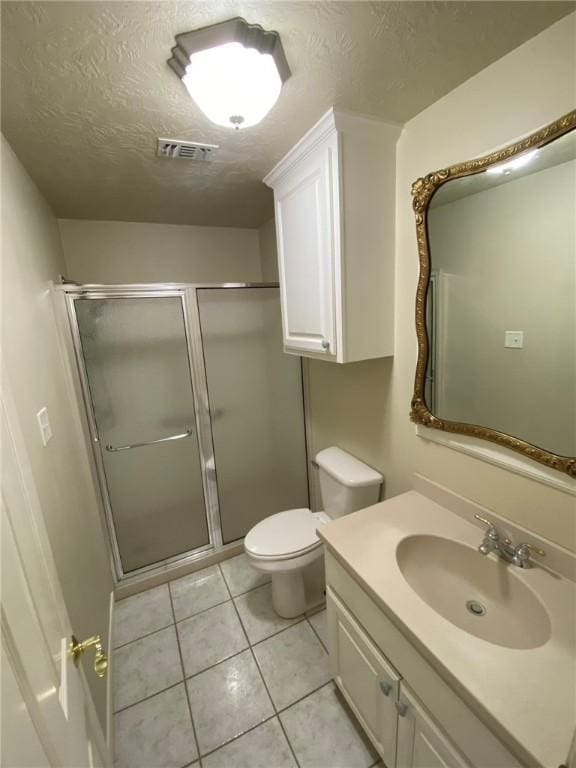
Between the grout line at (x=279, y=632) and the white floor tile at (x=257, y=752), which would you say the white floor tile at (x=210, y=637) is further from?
the white floor tile at (x=257, y=752)

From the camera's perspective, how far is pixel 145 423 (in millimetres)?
1952

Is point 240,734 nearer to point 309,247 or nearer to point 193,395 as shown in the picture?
point 193,395

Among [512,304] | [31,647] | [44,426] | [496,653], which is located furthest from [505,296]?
[44,426]

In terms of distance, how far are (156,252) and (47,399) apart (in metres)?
1.48

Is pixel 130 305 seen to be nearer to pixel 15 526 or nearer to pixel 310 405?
pixel 310 405

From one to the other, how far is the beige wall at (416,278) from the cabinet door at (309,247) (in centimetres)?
30

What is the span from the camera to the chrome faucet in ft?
3.09

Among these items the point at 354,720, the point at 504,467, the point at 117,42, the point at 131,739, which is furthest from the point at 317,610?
the point at 117,42

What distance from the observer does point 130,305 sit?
181cm

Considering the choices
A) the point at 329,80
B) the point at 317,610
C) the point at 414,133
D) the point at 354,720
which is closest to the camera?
the point at 329,80

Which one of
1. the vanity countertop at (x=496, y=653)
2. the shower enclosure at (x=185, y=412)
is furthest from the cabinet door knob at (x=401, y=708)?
the shower enclosure at (x=185, y=412)

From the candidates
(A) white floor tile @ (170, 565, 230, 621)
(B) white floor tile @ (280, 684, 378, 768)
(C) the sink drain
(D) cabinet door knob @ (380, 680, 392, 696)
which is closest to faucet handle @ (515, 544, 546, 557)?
(C) the sink drain

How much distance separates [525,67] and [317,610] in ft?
7.63

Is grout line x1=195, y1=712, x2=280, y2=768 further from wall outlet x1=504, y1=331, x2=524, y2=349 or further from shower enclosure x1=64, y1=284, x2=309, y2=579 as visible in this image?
wall outlet x1=504, y1=331, x2=524, y2=349
